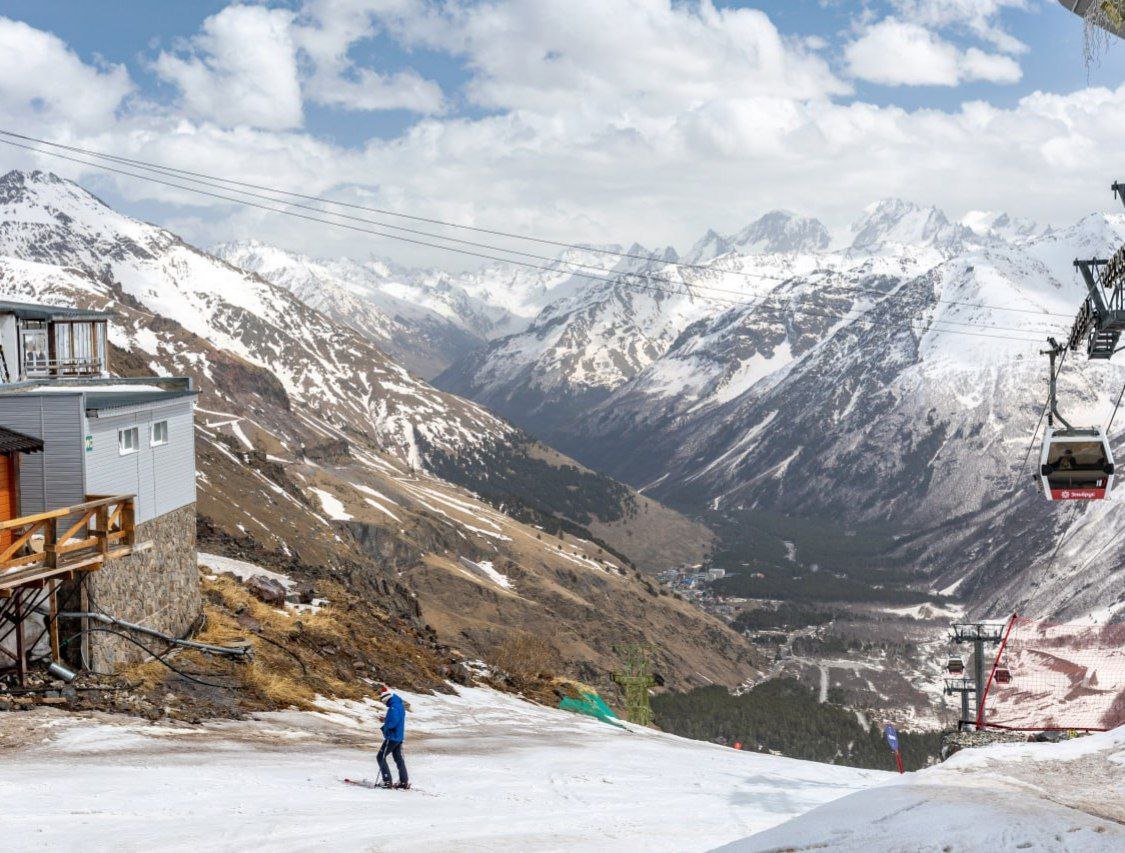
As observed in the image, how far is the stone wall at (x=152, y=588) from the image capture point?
2823 centimetres

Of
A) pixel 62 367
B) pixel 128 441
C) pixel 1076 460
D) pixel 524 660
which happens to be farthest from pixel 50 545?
pixel 524 660

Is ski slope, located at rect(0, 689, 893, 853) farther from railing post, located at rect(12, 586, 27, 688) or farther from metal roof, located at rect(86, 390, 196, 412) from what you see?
metal roof, located at rect(86, 390, 196, 412)

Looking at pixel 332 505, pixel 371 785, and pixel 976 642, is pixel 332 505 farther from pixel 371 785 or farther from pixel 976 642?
pixel 371 785

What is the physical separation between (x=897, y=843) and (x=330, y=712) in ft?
75.1

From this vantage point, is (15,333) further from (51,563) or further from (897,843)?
(897,843)

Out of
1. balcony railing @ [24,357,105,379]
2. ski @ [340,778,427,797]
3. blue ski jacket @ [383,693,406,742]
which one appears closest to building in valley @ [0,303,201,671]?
balcony railing @ [24,357,105,379]

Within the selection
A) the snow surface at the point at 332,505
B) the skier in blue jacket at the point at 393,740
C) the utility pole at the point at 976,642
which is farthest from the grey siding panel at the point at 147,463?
the snow surface at the point at 332,505

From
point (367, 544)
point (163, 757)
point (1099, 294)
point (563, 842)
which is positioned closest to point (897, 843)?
point (563, 842)

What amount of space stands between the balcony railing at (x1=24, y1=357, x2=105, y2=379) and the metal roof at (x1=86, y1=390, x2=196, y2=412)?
1099 centimetres

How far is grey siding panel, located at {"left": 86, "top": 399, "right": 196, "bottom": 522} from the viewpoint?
2869cm

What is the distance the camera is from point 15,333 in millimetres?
40750

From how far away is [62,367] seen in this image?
4341cm

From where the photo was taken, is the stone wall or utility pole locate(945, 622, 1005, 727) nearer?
the stone wall

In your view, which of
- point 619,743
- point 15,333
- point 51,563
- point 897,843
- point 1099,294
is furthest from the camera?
point 15,333
